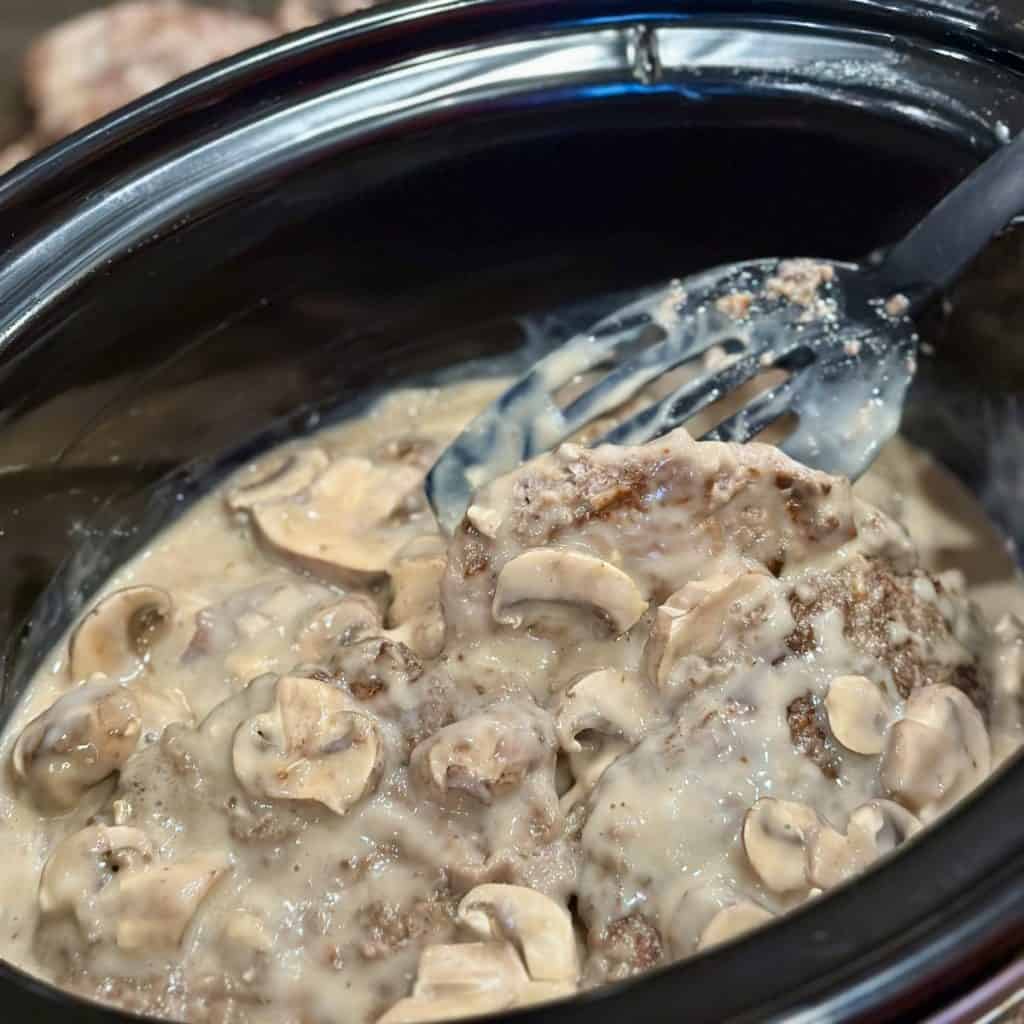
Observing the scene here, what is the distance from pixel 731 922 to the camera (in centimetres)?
90

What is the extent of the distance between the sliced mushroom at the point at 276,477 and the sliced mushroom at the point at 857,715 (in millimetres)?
655

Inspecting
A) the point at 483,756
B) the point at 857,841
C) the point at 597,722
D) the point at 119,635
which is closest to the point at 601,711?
the point at 597,722

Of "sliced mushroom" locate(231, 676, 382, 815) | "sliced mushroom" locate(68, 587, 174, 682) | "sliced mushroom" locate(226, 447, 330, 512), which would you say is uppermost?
"sliced mushroom" locate(226, 447, 330, 512)

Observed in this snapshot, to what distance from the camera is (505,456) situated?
132cm

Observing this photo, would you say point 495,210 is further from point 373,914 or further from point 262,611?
point 373,914

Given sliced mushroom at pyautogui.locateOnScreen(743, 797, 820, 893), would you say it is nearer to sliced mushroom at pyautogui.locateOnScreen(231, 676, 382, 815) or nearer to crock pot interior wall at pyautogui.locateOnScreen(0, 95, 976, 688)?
sliced mushroom at pyautogui.locateOnScreen(231, 676, 382, 815)

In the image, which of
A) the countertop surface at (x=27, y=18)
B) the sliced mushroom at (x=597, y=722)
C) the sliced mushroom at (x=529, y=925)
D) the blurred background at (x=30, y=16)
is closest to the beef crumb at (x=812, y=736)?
the sliced mushroom at (x=597, y=722)

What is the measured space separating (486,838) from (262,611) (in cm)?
39

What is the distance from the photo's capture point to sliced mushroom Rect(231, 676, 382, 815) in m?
1.06

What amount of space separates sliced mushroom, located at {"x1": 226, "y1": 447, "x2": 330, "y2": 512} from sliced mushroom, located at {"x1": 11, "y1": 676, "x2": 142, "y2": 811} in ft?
1.02

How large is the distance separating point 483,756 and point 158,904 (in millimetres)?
283

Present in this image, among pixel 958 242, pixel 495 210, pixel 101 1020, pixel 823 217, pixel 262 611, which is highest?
pixel 495 210

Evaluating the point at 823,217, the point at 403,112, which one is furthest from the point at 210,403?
the point at 823,217

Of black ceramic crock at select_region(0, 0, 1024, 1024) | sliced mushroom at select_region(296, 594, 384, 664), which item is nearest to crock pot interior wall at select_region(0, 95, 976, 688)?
black ceramic crock at select_region(0, 0, 1024, 1024)
